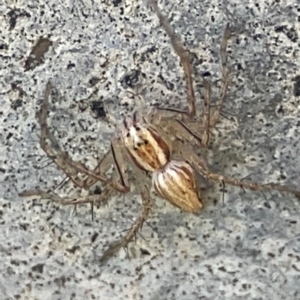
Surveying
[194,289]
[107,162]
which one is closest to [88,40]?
[107,162]

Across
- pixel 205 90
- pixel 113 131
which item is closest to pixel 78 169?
pixel 113 131

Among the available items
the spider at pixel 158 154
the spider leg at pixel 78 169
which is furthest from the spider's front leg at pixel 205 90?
the spider leg at pixel 78 169

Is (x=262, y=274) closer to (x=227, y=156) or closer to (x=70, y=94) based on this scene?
(x=227, y=156)

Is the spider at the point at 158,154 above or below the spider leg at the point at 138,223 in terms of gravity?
above

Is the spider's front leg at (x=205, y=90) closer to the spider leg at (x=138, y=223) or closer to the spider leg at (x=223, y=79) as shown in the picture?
the spider leg at (x=223, y=79)

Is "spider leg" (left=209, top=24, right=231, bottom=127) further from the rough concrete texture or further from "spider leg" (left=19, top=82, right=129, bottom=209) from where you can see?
"spider leg" (left=19, top=82, right=129, bottom=209)

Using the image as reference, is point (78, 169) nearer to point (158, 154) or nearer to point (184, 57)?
point (158, 154)

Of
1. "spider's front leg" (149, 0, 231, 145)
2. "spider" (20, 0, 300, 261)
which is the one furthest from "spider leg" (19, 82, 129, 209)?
"spider's front leg" (149, 0, 231, 145)
